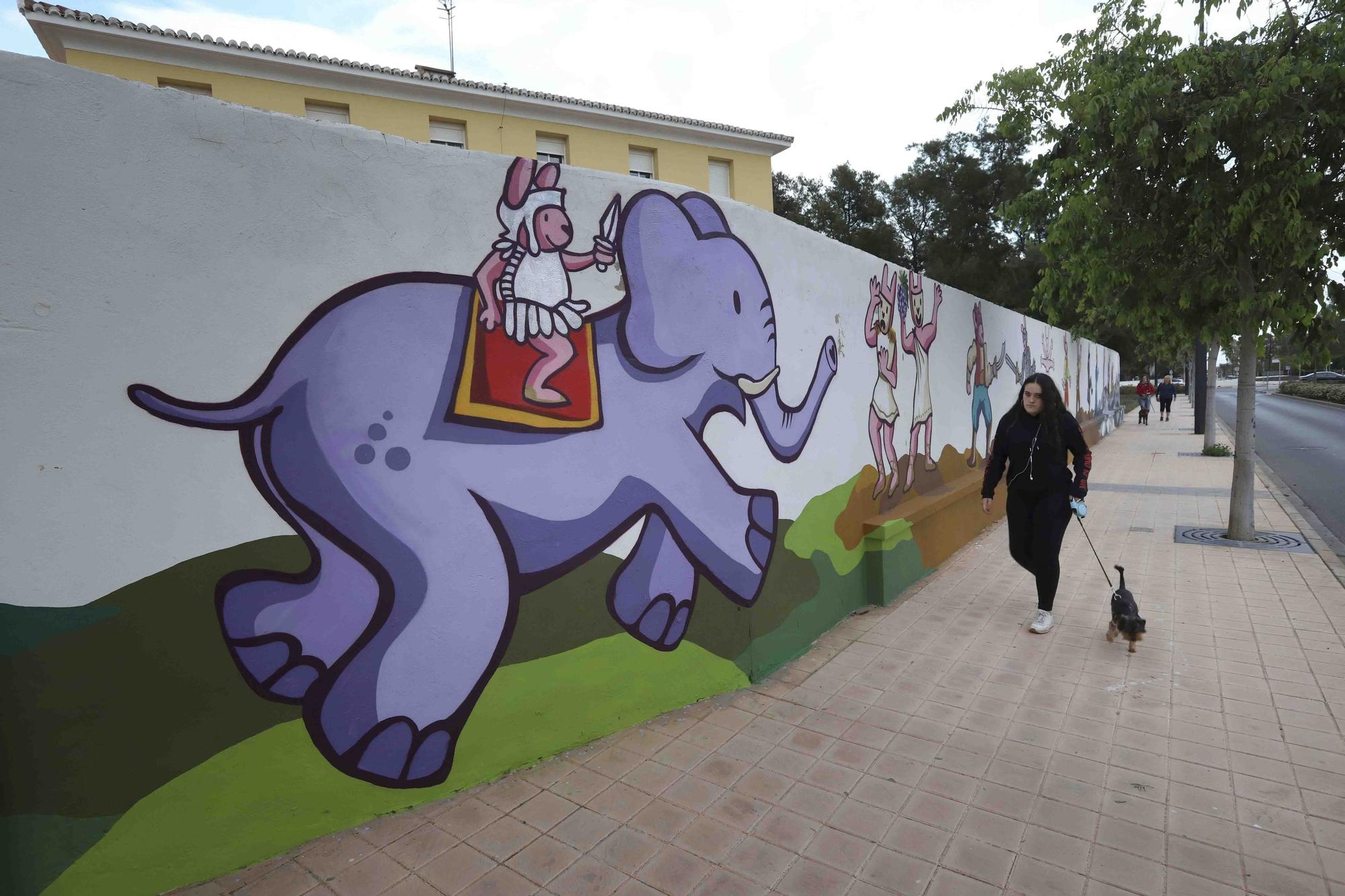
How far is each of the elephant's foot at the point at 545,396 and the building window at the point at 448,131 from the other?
20013 mm

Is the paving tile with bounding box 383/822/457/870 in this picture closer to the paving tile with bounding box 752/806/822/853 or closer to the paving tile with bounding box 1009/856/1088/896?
the paving tile with bounding box 752/806/822/853

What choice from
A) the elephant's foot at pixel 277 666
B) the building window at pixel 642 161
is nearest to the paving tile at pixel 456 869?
the elephant's foot at pixel 277 666

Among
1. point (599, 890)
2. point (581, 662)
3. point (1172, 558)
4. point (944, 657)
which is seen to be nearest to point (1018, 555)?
point (944, 657)

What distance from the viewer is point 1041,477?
4.94 metres

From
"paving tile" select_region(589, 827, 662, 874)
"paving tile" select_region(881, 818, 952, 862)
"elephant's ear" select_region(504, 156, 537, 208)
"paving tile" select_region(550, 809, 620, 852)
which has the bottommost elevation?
"paving tile" select_region(881, 818, 952, 862)

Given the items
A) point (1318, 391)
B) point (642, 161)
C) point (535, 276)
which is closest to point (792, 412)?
point (535, 276)

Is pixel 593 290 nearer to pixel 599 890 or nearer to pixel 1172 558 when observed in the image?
pixel 599 890

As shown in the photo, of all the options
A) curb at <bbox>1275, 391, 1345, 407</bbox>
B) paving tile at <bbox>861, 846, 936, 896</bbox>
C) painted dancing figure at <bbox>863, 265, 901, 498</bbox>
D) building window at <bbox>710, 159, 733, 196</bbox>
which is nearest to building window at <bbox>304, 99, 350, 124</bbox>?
building window at <bbox>710, 159, 733, 196</bbox>

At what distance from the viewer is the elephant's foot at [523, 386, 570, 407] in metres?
3.15

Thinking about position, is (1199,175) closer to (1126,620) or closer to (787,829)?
(1126,620)

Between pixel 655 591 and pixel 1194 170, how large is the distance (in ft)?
21.5

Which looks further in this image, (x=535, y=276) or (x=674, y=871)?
(x=535, y=276)

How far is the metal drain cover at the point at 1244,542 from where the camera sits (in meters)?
7.02

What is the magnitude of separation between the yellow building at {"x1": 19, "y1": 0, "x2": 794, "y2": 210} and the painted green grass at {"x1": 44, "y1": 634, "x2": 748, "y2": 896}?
14.6 meters
